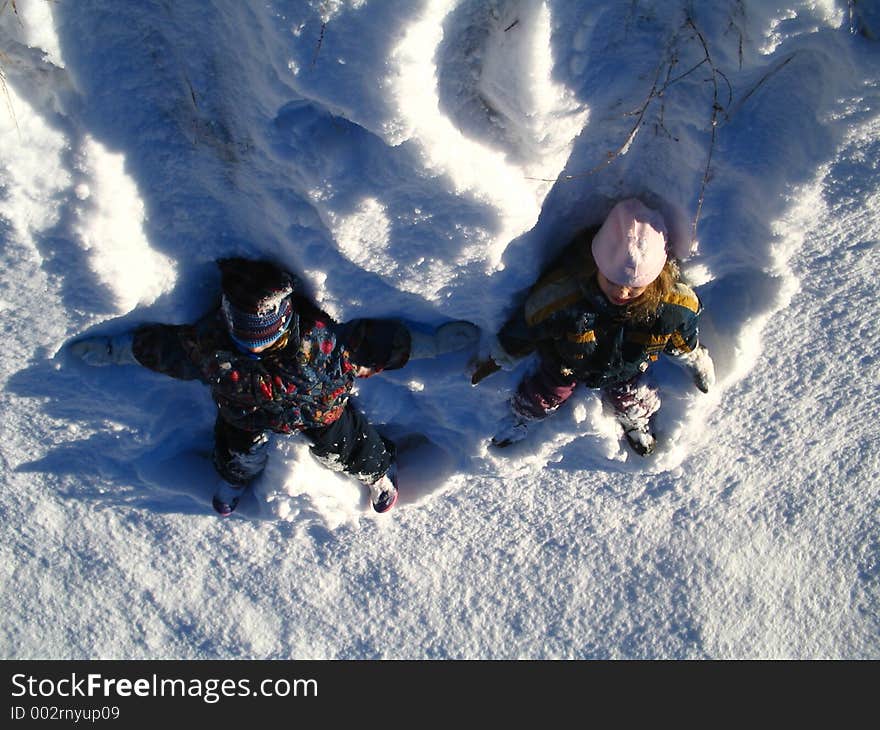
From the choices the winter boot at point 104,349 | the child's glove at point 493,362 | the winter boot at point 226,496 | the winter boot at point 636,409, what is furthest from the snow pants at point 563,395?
the winter boot at point 104,349

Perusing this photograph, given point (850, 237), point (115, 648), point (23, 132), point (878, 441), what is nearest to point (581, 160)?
point (850, 237)

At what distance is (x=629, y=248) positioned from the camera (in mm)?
1841

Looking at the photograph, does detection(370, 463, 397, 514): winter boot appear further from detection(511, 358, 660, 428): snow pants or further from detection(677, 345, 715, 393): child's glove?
detection(677, 345, 715, 393): child's glove

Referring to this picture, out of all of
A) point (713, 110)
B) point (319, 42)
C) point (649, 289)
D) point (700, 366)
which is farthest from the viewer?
point (700, 366)

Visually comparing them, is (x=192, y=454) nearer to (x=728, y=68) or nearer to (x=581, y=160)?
(x=581, y=160)

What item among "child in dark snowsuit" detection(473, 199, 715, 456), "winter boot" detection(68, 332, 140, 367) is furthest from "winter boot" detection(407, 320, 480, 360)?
"winter boot" detection(68, 332, 140, 367)

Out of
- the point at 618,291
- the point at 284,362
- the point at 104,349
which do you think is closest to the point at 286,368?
the point at 284,362

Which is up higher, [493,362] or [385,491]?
[493,362]

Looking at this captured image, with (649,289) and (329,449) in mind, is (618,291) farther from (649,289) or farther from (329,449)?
(329,449)

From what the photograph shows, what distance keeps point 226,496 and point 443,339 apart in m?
1.17

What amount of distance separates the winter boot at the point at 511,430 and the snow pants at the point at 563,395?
10 cm

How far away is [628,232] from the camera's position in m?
1.86

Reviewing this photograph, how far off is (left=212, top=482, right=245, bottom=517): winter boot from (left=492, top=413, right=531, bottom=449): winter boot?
109 cm

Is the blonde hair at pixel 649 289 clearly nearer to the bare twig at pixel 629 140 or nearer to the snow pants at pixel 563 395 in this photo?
the bare twig at pixel 629 140
